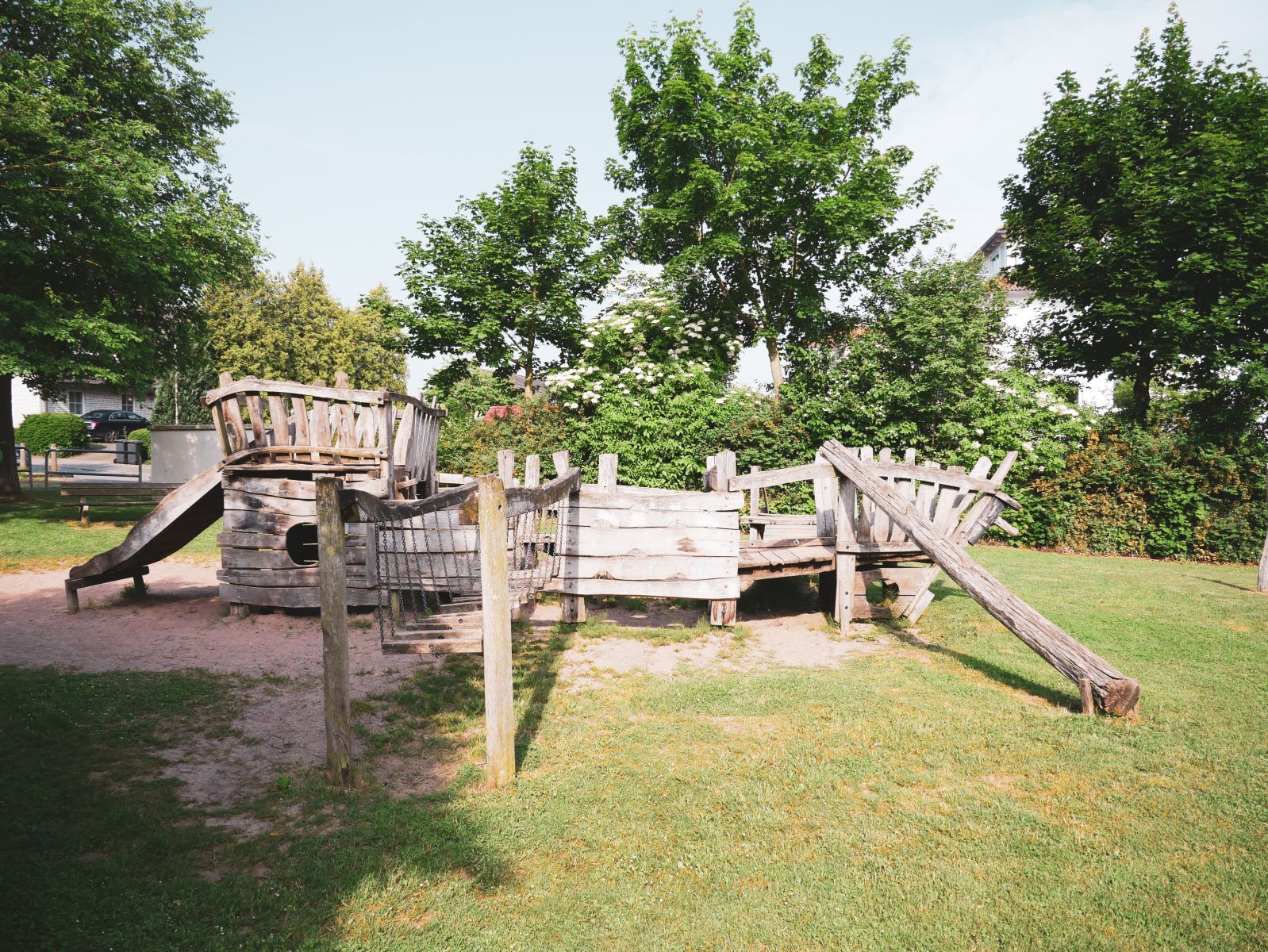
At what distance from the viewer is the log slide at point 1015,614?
5.69 meters

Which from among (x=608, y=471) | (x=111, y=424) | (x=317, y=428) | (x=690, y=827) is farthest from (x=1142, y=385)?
(x=111, y=424)

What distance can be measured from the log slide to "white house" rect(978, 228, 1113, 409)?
12.8 metres

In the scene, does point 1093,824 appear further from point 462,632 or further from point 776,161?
point 776,161

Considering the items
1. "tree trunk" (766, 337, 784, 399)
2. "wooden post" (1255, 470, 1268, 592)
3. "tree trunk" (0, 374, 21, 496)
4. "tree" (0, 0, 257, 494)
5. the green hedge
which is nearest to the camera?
"wooden post" (1255, 470, 1268, 592)

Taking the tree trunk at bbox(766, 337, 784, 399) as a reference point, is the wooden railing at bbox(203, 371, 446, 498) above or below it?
below

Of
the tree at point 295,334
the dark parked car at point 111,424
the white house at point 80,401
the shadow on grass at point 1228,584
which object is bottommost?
the shadow on grass at point 1228,584

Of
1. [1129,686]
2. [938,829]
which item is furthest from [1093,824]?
[1129,686]

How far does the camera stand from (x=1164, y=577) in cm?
1255

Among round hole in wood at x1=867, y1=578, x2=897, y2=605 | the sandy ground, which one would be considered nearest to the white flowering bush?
round hole in wood at x1=867, y1=578, x2=897, y2=605

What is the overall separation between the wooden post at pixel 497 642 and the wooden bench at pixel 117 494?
44.0 feet

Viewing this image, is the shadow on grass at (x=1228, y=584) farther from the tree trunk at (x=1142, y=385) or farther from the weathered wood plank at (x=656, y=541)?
the weathered wood plank at (x=656, y=541)

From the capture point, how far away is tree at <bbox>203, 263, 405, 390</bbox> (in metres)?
41.9

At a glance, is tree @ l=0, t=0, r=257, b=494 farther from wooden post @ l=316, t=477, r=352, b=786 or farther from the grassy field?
wooden post @ l=316, t=477, r=352, b=786

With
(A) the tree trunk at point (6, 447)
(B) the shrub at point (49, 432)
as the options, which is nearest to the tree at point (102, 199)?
(A) the tree trunk at point (6, 447)
